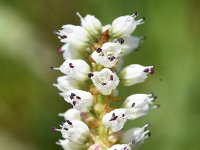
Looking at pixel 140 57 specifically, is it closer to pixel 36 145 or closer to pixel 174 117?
pixel 174 117

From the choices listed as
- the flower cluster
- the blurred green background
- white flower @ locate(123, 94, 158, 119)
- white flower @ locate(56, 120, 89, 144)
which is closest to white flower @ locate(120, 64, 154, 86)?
the flower cluster

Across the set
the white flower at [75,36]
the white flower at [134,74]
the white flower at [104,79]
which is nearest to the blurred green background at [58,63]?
the white flower at [134,74]

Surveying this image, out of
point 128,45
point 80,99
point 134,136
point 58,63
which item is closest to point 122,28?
point 128,45

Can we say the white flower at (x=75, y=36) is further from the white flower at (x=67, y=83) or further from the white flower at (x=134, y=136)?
the white flower at (x=134, y=136)

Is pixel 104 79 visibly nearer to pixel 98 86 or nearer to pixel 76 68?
pixel 98 86

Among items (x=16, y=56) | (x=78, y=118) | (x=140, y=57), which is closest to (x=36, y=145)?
(x=16, y=56)

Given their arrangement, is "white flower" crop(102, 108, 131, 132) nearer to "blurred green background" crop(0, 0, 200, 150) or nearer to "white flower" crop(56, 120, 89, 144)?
"white flower" crop(56, 120, 89, 144)
